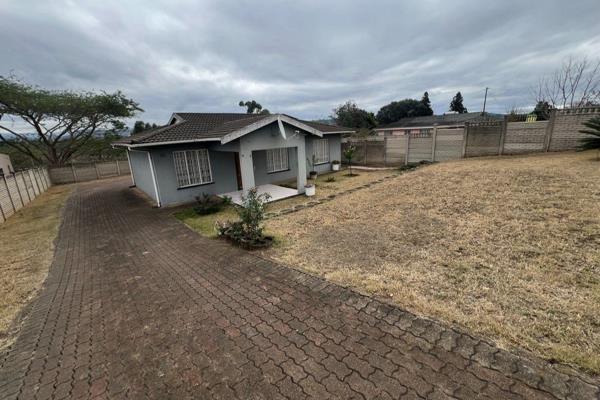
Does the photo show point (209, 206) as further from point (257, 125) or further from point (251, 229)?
point (251, 229)

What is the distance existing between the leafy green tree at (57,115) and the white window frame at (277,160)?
1936 centimetres

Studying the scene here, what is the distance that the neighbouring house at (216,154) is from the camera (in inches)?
379

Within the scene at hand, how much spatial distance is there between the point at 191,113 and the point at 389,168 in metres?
12.5

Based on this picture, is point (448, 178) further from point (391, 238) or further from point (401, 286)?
point (401, 286)

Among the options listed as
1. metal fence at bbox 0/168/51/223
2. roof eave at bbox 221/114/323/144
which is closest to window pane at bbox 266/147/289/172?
roof eave at bbox 221/114/323/144

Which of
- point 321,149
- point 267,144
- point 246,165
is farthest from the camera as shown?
point 321,149

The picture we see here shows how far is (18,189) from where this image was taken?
39.6ft

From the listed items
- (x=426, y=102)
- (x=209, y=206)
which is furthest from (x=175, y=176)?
(x=426, y=102)

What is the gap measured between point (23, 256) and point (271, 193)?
26.2ft

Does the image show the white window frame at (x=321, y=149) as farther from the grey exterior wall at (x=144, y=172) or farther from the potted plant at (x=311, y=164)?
the grey exterior wall at (x=144, y=172)

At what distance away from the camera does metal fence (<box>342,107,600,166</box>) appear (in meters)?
11.5

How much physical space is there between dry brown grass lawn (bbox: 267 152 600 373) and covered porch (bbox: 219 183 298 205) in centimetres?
236

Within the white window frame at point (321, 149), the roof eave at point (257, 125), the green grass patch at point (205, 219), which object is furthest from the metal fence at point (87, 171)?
the roof eave at point (257, 125)

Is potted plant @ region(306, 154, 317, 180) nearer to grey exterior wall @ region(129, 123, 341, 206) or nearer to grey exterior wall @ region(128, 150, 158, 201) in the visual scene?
grey exterior wall @ region(129, 123, 341, 206)
